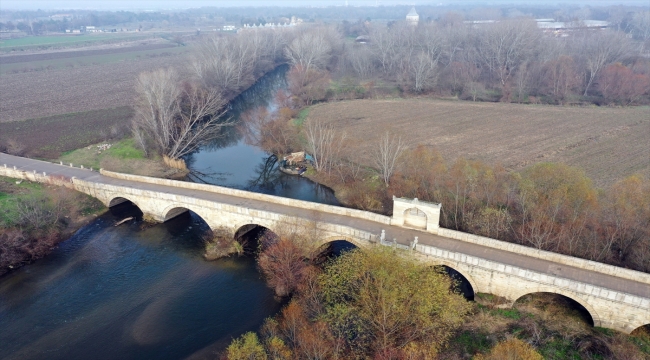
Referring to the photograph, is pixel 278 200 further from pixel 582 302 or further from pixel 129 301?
pixel 582 302

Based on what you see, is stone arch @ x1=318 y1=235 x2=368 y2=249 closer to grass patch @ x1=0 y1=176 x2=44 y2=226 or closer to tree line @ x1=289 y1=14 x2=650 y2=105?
grass patch @ x1=0 y1=176 x2=44 y2=226

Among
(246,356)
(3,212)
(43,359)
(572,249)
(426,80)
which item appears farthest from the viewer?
(426,80)

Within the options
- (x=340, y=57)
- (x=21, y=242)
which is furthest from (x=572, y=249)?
(x=340, y=57)

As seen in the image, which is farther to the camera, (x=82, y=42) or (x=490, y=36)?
(x=82, y=42)

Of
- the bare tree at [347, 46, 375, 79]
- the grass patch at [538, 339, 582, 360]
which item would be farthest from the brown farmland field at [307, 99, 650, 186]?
the grass patch at [538, 339, 582, 360]

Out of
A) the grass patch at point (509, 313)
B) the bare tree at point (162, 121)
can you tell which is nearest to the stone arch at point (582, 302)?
the grass patch at point (509, 313)

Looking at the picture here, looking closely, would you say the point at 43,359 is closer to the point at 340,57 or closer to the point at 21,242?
the point at 21,242
